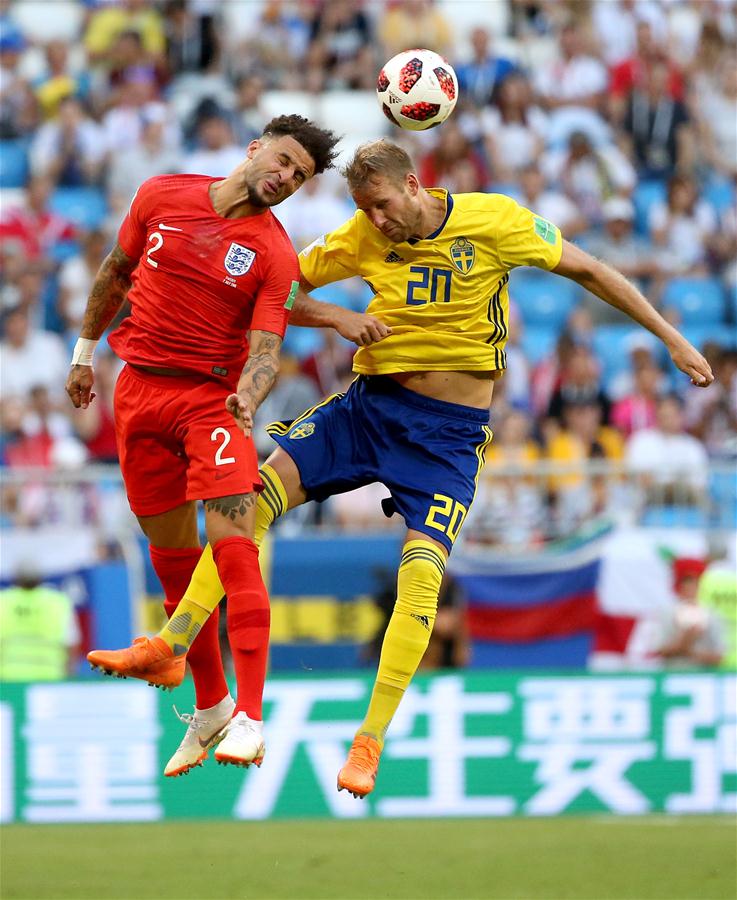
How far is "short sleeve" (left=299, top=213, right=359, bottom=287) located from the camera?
848 cm

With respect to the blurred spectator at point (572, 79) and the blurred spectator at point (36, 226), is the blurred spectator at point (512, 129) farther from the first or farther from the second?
the blurred spectator at point (36, 226)

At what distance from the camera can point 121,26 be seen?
60.7ft

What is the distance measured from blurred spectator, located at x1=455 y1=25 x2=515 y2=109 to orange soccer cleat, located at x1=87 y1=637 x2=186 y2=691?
11.1 metres

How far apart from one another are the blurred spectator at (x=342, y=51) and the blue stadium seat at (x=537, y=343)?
143 inches

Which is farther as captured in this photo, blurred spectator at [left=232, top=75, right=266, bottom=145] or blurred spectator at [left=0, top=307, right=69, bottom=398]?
blurred spectator at [left=232, top=75, right=266, bottom=145]

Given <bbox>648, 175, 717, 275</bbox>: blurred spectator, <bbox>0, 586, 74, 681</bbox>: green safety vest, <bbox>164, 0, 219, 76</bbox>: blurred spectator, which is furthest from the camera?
<bbox>164, 0, 219, 76</bbox>: blurred spectator

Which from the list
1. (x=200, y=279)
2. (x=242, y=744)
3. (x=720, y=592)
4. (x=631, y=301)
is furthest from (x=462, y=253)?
(x=720, y=592)

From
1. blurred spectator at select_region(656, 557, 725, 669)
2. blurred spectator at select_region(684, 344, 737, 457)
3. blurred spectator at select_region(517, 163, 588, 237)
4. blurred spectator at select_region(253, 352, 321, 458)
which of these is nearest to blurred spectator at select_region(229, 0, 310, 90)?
blurred spectator at select_region(517, 163, 588, 237)

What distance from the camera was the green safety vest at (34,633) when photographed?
1327cm

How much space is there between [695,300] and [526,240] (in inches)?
367

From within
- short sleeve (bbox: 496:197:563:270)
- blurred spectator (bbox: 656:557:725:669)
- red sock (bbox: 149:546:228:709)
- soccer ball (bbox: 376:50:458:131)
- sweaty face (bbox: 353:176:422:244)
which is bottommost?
blurred spectator (bbox: 656:557:725:669)

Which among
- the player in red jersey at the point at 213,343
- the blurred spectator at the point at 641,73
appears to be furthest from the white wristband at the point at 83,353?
the blurred spectator at the point at 641,73

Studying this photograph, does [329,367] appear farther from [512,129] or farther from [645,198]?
[645,198]

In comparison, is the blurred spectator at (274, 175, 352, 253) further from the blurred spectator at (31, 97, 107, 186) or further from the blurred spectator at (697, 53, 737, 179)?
the blurred spectator at (697, 53, 737, 179)
